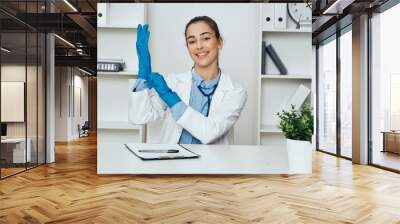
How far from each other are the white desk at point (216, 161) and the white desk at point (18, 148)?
154cm

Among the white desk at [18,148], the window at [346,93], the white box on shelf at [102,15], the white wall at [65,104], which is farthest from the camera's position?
the white wall at [65,104]

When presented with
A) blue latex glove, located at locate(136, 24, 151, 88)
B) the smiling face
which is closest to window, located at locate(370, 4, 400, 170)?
the smiling face

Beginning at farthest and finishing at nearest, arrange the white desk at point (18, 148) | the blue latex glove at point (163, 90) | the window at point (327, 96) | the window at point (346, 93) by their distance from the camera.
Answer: the window at point (327, 96) < the window at point (346, 93) < the white desk at point (18, 148) < the blue latex glove at point (163, 90)

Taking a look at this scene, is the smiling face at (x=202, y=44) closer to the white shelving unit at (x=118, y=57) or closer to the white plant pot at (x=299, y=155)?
the white shelving unit at (x=118, y=57)

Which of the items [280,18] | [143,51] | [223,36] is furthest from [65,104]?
[280,18]

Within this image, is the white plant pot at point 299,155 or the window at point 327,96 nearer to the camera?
the white plant pot at point 299,155

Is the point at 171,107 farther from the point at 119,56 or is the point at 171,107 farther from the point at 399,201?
the point at 399,201

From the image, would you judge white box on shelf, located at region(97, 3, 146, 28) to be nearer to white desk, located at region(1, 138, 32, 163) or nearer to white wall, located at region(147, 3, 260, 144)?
white wall, located at region(147, 3, 260, 144)

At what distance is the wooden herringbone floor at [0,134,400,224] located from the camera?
3860 mm

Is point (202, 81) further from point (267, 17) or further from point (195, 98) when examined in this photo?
point (267, 17)

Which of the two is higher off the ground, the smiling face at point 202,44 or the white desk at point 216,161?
the smiling face at point 202,44

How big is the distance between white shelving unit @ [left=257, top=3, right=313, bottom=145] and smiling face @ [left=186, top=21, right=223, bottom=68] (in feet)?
2.02

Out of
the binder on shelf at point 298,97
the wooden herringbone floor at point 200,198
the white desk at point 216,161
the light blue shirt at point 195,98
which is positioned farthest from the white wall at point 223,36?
the wooden herringbone floor at point 200,198

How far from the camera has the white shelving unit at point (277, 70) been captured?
17.8 feet
